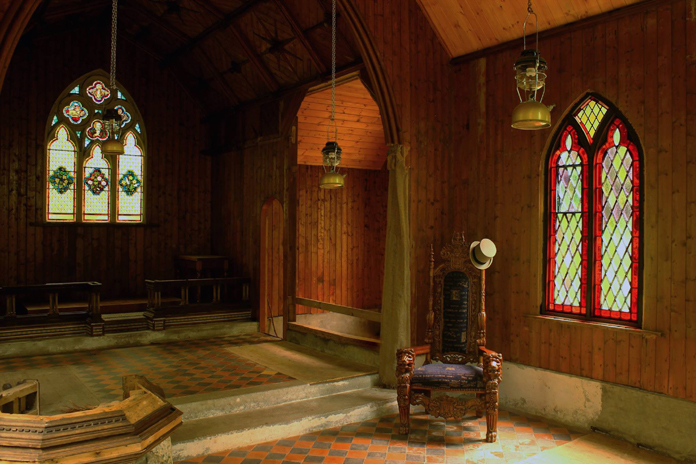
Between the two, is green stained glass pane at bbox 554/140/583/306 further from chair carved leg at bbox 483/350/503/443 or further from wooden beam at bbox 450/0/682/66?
chair carved leg at bbox 483/350/503/443

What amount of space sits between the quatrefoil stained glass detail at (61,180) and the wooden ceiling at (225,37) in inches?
89.7

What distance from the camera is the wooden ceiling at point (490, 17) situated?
5991 millimetres

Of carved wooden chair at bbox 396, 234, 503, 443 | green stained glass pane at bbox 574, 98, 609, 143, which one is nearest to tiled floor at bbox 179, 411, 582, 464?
carved wooden chair at bbox 396, 234, 503, 443

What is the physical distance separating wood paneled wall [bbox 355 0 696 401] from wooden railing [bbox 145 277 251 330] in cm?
423

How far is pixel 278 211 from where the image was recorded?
1038 centimetres

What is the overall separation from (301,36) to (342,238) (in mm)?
4246

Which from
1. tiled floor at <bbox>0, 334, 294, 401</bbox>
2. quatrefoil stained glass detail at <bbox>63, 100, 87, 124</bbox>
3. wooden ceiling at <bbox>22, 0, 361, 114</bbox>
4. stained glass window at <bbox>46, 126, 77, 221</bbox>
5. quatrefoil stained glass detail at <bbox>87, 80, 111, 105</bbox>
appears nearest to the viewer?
tiled floor at <bbox>0, 334, 294, 401</bbox>

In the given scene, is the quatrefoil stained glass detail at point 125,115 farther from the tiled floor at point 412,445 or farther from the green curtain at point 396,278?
the tiled floor at point 412,445

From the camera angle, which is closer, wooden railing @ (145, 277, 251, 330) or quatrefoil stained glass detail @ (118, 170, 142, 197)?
wooden railing @ (145, 277, 251, 330)

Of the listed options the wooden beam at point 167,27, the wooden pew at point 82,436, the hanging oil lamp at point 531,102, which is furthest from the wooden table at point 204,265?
the wooden pew at point 82,436

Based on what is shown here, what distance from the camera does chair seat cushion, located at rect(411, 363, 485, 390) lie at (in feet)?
18.8

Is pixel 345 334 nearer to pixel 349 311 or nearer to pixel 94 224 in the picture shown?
pixel 349 311

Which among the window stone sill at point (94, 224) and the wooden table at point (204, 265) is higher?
the window stone sill at point (94, 224)

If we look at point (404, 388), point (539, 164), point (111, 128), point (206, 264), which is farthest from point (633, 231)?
point (206, 264)
